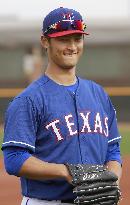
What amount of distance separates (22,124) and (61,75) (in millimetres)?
310

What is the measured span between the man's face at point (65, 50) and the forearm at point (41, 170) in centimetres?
47

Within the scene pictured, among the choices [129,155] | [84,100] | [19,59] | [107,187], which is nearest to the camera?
[107,187]

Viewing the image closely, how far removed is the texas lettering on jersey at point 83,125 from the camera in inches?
106

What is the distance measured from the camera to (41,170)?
8.54ft

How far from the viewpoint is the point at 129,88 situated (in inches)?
730

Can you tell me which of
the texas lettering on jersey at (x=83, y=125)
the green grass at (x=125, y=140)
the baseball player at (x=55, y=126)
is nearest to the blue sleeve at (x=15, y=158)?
the baseball player at (x=55, y=126)

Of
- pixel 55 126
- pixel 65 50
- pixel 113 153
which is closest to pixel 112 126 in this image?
pixel 113 153

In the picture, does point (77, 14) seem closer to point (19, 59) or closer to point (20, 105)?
point (20, 105)

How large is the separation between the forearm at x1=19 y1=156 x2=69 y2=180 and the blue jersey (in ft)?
0.27

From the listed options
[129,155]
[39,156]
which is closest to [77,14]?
[39,156]

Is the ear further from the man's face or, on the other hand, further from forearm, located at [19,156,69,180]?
forearm, located at [19,156,69,180]

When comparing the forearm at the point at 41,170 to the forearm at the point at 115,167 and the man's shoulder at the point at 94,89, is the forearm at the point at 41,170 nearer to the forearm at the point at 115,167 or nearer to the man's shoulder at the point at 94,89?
the forearm at the point at 115,167

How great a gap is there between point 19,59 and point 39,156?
57.0 feet

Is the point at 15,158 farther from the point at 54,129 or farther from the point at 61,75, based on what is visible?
the point at 61,75
